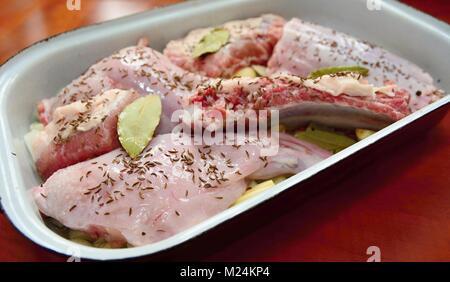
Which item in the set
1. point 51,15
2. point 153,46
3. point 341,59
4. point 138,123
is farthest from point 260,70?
point 51,15

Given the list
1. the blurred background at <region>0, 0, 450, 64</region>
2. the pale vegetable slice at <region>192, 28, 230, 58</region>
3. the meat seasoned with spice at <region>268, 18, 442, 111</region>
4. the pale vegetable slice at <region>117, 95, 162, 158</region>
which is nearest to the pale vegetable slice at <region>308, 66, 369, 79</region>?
the meat seasoned with spice at <region>268, 18, 442, 111</region>

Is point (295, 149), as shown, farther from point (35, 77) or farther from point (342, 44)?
point (35, 77)

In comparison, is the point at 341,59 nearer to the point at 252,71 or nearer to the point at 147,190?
the point at 252,71

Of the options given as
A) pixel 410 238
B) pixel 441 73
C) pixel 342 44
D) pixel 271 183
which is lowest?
pixel 410 238

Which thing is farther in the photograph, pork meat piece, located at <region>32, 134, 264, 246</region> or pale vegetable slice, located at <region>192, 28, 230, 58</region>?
pale vegetable slice, located at <region>192, 28, 230, 58</region>

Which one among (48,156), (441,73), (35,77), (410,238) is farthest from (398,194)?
(35,77)

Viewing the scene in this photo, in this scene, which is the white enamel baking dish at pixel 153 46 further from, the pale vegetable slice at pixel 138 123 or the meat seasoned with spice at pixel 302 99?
the pale vegetable slice at pixel 138 123

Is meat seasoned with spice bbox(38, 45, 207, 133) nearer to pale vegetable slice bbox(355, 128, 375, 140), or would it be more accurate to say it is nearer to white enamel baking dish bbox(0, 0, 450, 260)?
white enamel baking dish bbox(0, 0, 450, 260)
